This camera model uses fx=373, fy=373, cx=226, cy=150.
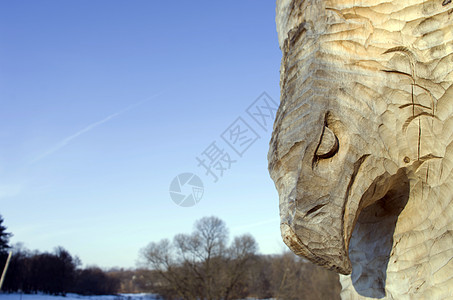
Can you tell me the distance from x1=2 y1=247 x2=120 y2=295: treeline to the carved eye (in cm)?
3319

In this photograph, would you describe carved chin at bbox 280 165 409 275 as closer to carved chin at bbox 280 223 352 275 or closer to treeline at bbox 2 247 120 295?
carved chin at bbox 280 223 352 275

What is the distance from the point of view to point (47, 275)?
3638 centimetres

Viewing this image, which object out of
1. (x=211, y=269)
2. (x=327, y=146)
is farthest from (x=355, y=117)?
(x=211, y=269)

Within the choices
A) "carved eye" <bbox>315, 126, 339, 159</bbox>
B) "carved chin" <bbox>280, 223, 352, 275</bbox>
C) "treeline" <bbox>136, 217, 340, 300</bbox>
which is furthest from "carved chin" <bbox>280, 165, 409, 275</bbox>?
"treeline" <bbox>136, 217, 340, 300</bbox>

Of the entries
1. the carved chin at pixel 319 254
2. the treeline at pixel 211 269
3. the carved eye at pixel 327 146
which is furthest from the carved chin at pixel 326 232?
the treeline at pixel 211 269

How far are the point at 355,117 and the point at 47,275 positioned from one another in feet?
135

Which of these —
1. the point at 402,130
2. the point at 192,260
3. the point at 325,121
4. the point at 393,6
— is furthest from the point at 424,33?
the point at 192,260

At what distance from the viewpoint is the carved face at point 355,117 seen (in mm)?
1491

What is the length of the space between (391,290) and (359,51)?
113cm

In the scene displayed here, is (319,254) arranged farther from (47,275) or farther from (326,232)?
(47,275)

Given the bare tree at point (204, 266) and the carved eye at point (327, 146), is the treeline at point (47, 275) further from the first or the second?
the carved eye at point (327, 146)

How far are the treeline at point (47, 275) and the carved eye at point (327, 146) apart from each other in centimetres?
3319

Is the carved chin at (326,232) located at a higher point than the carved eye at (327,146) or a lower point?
lower

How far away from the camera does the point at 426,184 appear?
1.66 metres
